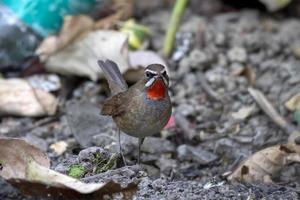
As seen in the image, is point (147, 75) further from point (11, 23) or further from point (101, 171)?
point (11, 23)

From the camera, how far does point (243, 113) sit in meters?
5.45

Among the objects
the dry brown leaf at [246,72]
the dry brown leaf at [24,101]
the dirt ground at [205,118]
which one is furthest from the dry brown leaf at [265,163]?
the dry brown leaf at [24,101]

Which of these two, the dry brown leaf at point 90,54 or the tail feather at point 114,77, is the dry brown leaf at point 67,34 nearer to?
the dry brown leaf at point 90,54

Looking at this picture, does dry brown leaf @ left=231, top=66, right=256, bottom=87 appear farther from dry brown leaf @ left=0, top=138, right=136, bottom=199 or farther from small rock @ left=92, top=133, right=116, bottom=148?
dry brown leaf @ left=0, top=138, right=136, bottom=199

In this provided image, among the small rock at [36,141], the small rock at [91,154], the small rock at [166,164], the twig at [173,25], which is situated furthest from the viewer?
the twig at [173,25]

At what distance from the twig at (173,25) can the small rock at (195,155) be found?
1427mm

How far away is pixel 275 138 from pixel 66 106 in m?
1.66

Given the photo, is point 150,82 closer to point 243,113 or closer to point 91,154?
point 91,154

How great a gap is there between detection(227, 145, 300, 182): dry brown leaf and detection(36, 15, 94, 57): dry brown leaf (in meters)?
2.16

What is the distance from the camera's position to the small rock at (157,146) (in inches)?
195

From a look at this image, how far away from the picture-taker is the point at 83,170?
3.66m

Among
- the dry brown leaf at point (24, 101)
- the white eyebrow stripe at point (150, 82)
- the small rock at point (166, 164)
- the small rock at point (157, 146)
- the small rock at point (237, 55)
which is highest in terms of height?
the small rock at point (237, 55)

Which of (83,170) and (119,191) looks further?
(83,170)

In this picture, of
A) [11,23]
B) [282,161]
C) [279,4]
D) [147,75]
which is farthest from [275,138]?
[11,23]
